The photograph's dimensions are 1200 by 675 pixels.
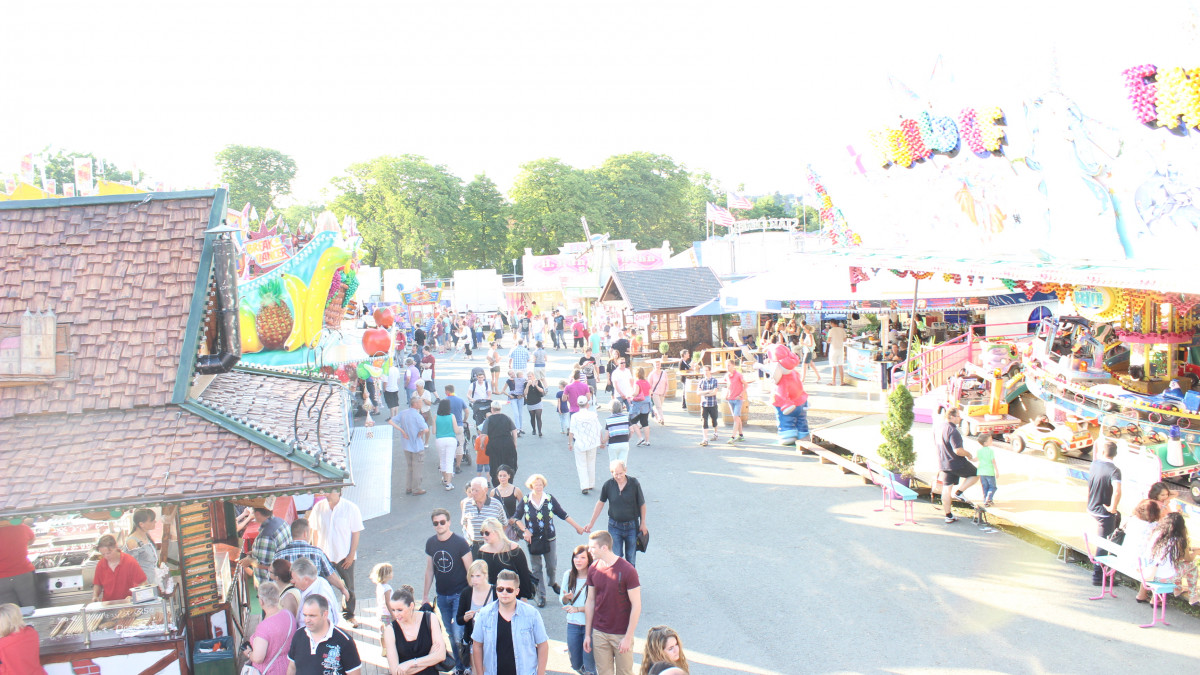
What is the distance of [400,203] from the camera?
53.8 metres

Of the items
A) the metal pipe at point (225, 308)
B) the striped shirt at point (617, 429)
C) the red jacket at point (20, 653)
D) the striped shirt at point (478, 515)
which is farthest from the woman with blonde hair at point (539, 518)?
the red jacket at point (20, 653)

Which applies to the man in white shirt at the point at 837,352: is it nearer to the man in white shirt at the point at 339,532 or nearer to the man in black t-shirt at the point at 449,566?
the man in white shirt at the point at 339,532

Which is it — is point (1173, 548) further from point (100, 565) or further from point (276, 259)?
point (276, 259)

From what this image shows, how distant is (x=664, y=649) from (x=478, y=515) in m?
2.90

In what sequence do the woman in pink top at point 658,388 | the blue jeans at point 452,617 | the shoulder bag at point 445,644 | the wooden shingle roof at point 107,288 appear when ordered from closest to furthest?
the shoulder bag at point 445,644 < the wooden shingle roof at point 107,288 < the blue jeans at point 452,617 < the woman in pink top at point 658,388

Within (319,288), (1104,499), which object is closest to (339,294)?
(319,288)

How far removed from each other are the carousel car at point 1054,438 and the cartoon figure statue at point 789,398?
319cm

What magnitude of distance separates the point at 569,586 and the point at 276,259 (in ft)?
29.3

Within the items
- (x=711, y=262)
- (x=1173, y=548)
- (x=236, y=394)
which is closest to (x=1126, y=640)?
(x=1173, y=548)

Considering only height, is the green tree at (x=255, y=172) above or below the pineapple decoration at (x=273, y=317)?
above

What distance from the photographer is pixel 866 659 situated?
6.14m

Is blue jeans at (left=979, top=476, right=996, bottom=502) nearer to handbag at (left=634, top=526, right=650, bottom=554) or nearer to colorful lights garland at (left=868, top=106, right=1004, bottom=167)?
colorful lights garland at (left=868, top=106, right=1004, bottom=167)

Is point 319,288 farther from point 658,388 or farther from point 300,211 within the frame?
point 300,211

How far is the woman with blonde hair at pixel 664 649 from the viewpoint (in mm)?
4148
